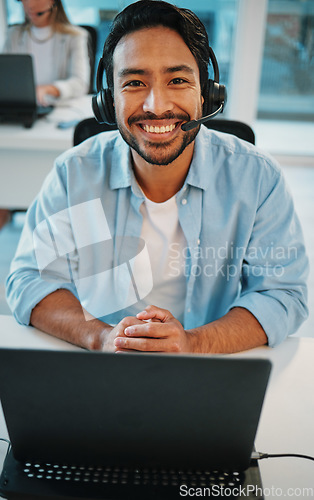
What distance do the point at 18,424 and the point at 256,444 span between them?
39cm

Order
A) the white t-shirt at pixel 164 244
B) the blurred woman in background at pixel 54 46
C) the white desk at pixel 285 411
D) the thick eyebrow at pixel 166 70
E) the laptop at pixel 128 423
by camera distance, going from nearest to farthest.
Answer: the laptop at pixel 128 423 < the white desk at pixel 285 411 < the thick eyebrow at pixel 166 70 < the white t-shirt at pixel 164 244 < the blurred woman in background at pixel 54 46

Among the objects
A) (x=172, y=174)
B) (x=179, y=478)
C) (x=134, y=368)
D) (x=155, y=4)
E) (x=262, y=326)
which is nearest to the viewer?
(x=134, y=368)

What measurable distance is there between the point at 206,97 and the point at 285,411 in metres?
0.76

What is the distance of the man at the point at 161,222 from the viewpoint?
1.07 m

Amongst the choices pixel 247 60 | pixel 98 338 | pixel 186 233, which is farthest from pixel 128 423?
pixel 247 60

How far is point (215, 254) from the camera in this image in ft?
3.91

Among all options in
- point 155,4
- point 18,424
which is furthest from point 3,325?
point 155,4

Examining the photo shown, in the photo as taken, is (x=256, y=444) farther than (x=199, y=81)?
No

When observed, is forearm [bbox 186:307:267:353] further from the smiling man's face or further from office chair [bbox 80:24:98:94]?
office chair [bbox 80:24:98:94]

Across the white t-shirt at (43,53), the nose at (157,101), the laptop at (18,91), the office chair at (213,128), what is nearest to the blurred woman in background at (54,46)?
the white t-shirt at (43,53)

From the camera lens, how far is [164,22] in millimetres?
1100

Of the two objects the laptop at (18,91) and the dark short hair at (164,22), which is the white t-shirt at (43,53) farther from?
the dark short hair at (164,22)

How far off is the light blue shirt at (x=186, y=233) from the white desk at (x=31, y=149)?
1.00 meters

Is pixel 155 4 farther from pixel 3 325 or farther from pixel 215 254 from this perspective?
pixel 3 325
